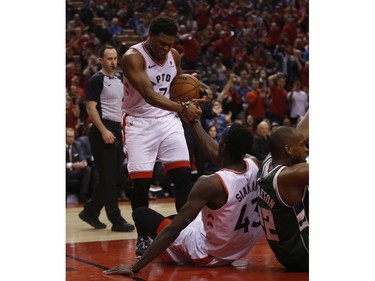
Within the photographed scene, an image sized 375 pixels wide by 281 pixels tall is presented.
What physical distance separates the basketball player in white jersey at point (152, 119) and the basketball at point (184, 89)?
94 millimetres

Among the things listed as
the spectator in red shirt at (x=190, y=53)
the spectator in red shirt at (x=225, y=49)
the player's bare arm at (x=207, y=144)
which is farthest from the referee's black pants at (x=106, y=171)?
the spectator in red shirt at (x=225, y=49)

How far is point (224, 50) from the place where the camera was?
1956 centimetres

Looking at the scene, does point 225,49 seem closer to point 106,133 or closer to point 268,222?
point 106,133

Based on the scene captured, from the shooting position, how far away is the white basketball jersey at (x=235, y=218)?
5.23 metres

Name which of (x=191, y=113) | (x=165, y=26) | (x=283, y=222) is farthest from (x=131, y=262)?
(x=165, y=26)

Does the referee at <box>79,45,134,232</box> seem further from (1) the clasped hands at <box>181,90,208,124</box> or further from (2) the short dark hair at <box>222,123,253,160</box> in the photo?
(2) the short dark hair at <box>222,123,253,160</box>

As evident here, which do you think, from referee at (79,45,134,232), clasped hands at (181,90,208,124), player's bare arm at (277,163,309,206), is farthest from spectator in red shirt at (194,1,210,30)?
player's bare arm at (277,163,309,206)

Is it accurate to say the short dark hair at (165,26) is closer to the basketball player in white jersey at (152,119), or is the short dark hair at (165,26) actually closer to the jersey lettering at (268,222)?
the basketball player in white jersey at (152,119)

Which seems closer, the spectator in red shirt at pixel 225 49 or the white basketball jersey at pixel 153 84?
the white basketball jersey at pixel 153 84

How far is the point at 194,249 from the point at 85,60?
39.7 ft

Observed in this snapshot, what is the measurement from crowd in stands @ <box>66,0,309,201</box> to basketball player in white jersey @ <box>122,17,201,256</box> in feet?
18.2

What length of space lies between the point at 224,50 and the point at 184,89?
1349 cm
